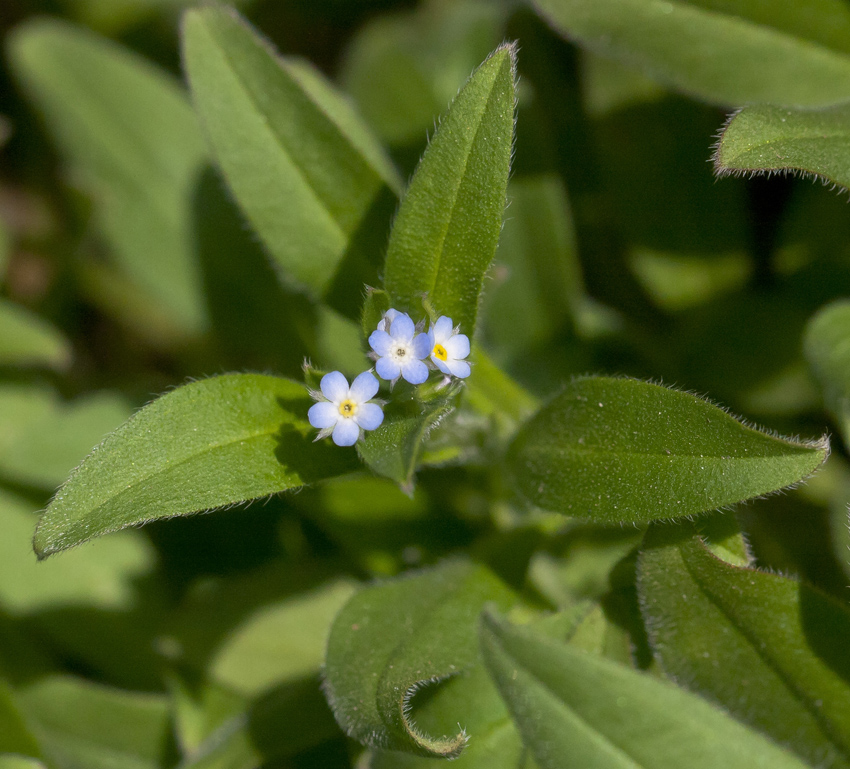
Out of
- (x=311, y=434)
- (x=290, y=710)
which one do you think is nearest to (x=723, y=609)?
(x=311, y=434)

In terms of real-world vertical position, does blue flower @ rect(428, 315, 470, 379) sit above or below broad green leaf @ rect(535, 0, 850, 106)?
below

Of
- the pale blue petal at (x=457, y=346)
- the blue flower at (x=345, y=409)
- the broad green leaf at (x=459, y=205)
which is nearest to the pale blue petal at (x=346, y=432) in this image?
the blue flower at (x=345, y=409)

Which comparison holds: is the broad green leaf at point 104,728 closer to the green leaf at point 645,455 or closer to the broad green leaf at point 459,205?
the green leaf at point 645,455

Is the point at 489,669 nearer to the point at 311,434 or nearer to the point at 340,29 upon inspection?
the point at 311,434

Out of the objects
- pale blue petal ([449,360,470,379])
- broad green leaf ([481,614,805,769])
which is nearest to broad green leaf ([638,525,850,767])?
broad green leaf ([481,614,805,769])

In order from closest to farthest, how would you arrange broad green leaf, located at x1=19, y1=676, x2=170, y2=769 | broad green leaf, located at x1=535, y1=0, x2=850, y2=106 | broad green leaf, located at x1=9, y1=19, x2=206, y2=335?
broad green leaf, located at x1=535, y1=0, x2=850, y2=106 → broad green leaf, located at x1=19, y1=676, x2=170, y2=769 → broad green leaf, located at x1=9, y1=19, x2=206, y2=335

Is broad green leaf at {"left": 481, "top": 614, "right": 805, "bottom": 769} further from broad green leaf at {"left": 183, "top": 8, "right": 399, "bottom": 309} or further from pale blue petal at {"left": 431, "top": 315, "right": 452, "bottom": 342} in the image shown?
broad green leaf at {"left": 183, "top": 8, "right": 399, "bottom": 309}
